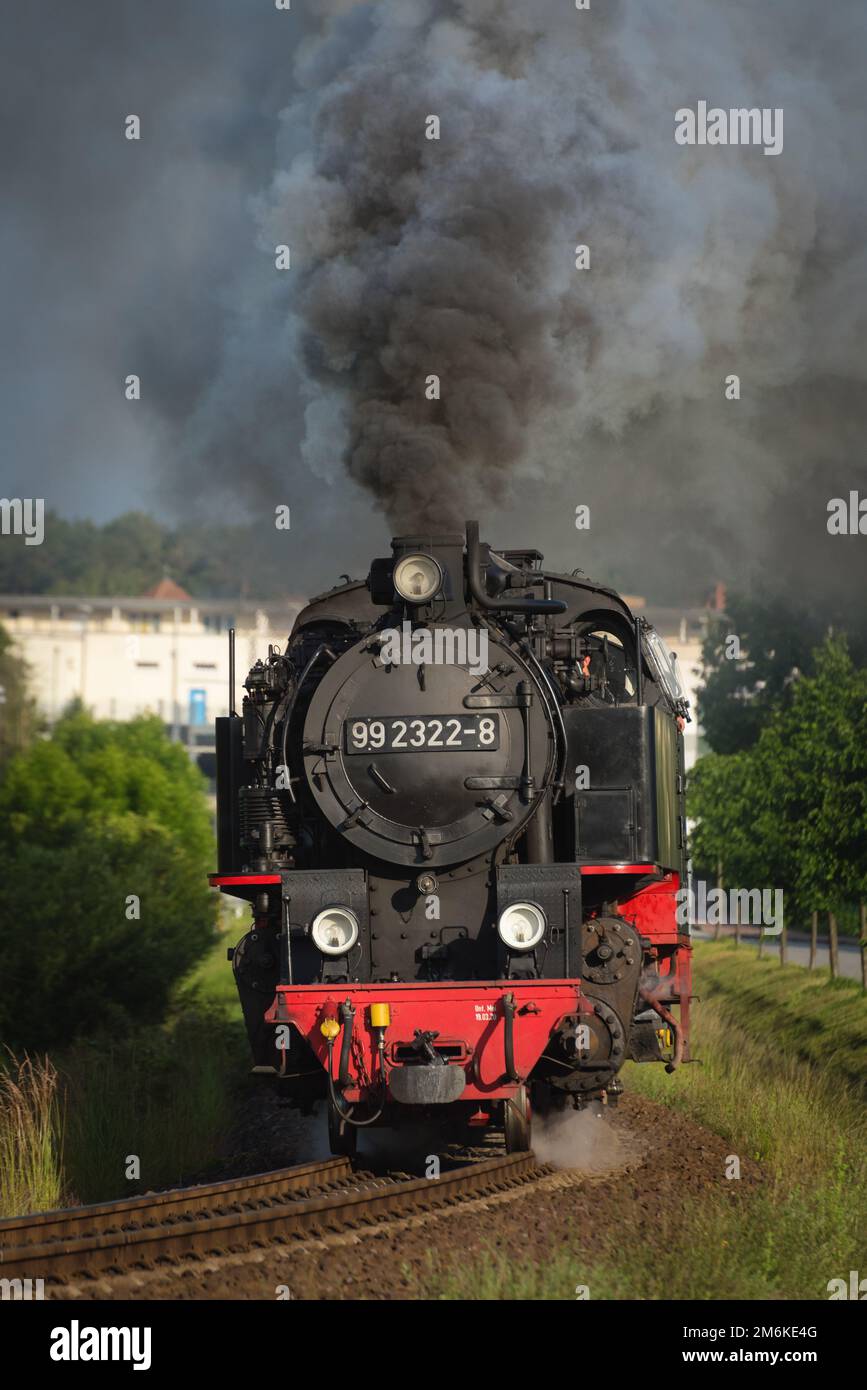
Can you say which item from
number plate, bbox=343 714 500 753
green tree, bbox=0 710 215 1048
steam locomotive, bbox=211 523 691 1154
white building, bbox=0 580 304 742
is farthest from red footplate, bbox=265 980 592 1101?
white building, bbox=0 580 304 742

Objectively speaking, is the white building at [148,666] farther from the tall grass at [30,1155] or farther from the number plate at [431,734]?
the number plate at [431,734]

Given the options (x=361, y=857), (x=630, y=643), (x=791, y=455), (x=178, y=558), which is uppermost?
(x=178, y=558)

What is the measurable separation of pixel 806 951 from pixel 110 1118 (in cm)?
2363

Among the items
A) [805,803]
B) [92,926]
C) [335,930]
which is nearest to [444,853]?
[335,930]

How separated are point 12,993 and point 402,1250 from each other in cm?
951

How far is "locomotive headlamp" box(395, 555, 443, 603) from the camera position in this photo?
29.5 ft

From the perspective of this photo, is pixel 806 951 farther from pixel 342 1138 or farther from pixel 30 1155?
pixel 30 1155

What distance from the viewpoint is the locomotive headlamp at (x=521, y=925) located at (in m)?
8.46

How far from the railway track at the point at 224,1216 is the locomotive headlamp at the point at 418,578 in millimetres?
3198

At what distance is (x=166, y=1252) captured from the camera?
6.53 m

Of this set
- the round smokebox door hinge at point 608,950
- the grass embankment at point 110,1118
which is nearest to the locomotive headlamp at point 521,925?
the round smokebox door hinge at point 608,950
